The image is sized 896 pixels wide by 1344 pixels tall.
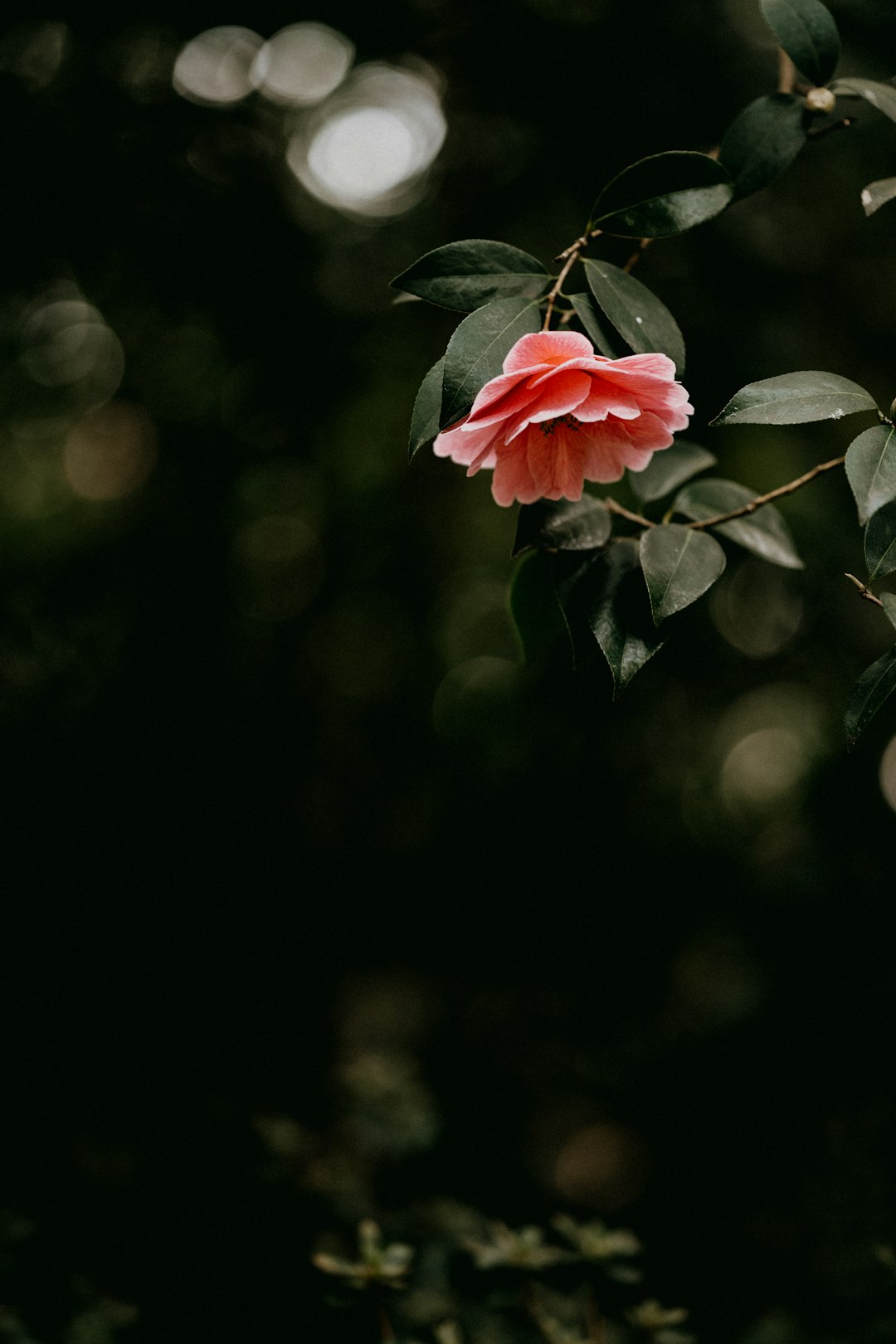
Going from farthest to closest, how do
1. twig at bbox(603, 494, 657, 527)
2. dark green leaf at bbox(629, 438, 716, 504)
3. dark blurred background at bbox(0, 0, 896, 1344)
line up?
Result: 1. dark blurred background at bbox(0, 0, 896, 1344)
2. dark green leaf at bbox(629, 438, 716, 504)
3. twig at bbox(603, 494, 657, 527)

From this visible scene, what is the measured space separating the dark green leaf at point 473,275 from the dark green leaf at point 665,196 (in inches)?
3.2

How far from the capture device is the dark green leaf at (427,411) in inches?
23.7

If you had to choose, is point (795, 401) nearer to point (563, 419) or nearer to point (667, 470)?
point (563, 419)

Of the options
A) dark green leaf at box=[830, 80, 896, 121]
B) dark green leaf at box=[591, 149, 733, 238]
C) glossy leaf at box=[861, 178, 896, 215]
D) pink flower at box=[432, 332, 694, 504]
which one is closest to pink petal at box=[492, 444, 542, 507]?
pink flower at box=[432, 332, 694, 504]

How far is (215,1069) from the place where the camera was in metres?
2.30

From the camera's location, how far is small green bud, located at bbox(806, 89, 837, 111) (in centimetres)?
80

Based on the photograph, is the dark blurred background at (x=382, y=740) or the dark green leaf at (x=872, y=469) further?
the dark blurred background at (x=382, y=740)

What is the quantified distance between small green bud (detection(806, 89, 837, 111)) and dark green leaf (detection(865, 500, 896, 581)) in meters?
0.46

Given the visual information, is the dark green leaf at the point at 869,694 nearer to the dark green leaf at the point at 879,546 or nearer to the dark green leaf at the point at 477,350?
the dark green leaf at the point at 879,546

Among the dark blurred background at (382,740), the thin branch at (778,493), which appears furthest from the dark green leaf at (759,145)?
the dark blurred background at (382,740)

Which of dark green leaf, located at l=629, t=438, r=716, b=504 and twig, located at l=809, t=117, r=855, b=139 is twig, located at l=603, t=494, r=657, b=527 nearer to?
dark green leaf, located at l=629, t=438, r=716, b=504

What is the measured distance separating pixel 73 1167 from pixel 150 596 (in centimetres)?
138

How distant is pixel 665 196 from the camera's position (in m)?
0.70

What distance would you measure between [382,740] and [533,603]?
2.40 meters
